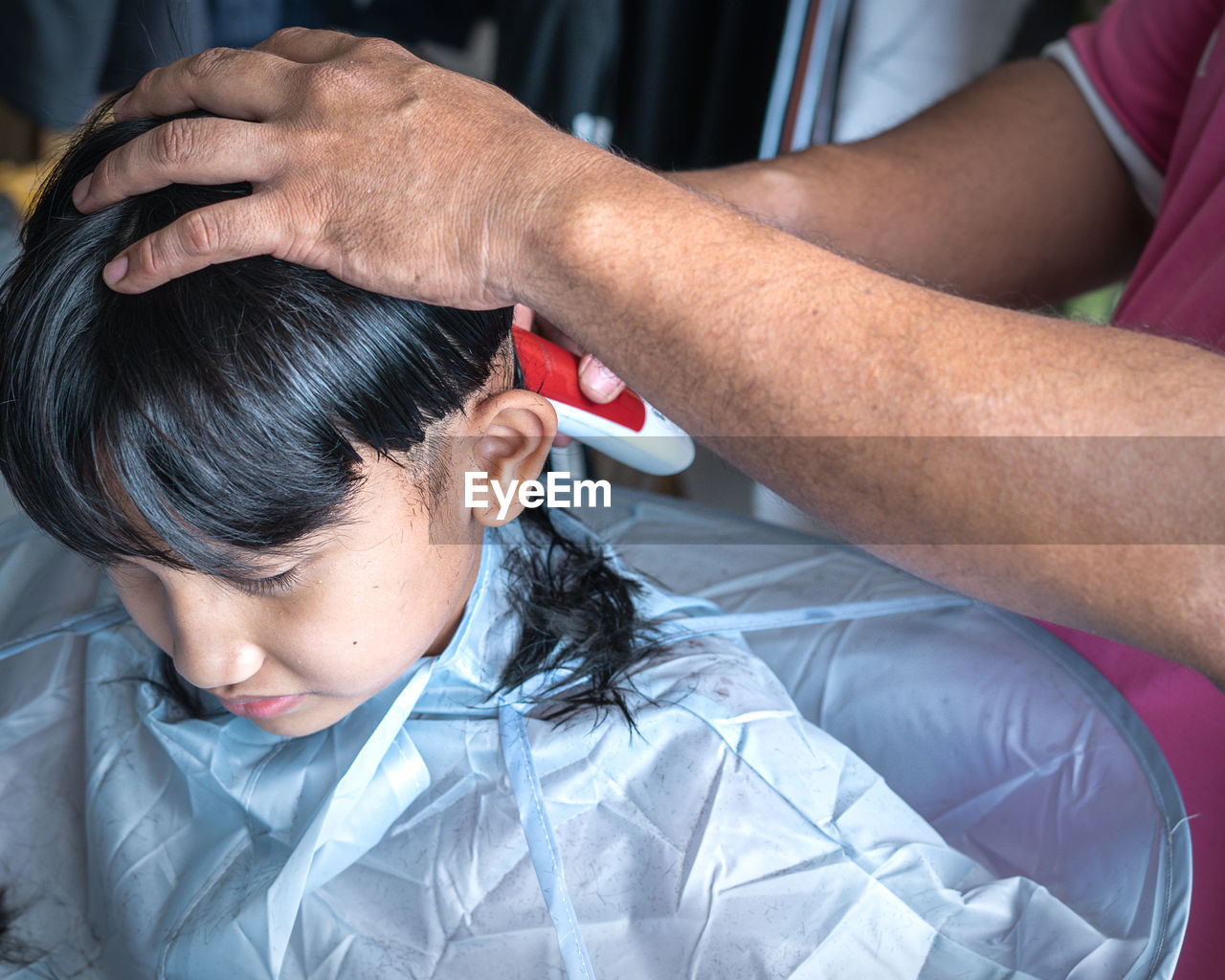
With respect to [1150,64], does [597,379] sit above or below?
below

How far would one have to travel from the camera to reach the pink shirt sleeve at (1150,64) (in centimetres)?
98

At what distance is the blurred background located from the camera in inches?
53.7

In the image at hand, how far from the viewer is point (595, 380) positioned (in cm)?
75

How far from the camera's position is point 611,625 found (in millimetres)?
869

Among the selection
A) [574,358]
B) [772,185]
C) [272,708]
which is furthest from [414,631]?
[772,185]

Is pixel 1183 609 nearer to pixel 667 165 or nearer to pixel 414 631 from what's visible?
pixel 414 631

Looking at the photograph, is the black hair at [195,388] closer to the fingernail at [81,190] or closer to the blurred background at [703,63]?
the fingernail at [81,190]

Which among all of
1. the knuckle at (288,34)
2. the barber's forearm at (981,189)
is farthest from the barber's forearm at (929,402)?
the barber's forearm at (981,189)

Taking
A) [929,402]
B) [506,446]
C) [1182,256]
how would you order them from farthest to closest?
[1182,256] → [506,446] → [929,402]

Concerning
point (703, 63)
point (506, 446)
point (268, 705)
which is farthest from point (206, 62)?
point (703, 63)

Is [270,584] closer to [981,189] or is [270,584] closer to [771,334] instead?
[771,334]

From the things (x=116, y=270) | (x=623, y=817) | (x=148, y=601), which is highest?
(x=116, y=270)

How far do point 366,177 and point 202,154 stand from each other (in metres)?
0.09

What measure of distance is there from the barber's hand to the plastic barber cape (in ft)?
1.11
